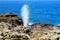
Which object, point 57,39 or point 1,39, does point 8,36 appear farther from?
point 57,39

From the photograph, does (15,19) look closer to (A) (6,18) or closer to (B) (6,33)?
(A) (6,18)

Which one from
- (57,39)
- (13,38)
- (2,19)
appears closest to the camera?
(57,39)

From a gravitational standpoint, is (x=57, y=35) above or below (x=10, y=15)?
below

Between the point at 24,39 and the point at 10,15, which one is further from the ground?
the point at 10,15

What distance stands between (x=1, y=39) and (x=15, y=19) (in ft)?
68.5

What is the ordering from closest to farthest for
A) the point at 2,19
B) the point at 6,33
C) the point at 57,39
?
the point at 57,39
the point at 6,33
the point at 2,19

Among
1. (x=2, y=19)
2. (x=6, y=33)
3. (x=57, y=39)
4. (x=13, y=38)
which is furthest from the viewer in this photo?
(x=2, y=19)

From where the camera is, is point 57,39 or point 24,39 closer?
point 57,39

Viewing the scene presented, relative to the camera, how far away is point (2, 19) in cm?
4141

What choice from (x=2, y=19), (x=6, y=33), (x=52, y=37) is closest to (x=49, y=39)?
(x=52, y=37)

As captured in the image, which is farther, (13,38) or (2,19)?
(2,19)

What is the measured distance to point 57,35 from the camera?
21375 millimetres

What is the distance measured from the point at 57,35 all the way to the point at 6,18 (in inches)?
836

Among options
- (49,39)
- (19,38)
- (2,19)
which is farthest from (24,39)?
(2,19)
